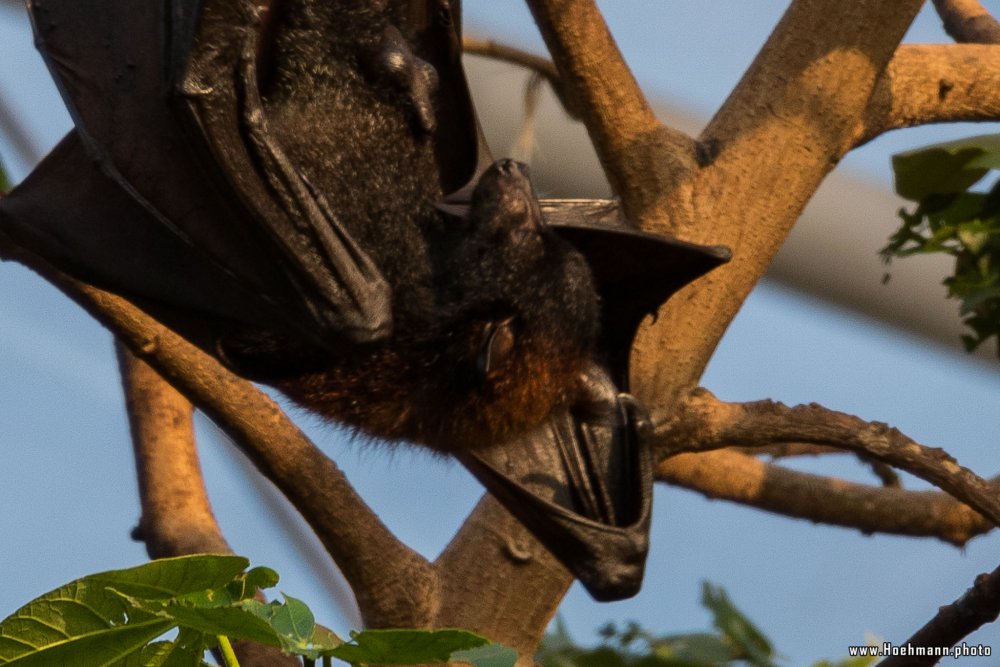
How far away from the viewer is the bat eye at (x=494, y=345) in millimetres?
2580

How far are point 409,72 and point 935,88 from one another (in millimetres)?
1200

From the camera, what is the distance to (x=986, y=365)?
7035mm

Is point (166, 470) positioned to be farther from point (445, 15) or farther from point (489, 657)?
point (489, 657)

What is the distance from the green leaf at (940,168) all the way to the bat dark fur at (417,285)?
82cm

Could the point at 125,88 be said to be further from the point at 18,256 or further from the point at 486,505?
the point at 486,505

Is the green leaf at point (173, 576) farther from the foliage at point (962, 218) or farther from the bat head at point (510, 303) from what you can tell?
the foliage at point (962, 218)

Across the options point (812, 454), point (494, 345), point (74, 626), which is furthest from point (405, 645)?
point (812, 454)

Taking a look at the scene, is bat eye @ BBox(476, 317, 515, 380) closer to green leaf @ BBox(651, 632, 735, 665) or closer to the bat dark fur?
the bat dark fur

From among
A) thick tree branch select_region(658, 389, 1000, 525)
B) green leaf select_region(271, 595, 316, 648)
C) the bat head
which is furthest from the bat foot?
green leaf select_region(271, 595, 316, 648)

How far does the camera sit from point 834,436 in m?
2.50

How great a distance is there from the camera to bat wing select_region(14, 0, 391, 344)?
2.26 meters

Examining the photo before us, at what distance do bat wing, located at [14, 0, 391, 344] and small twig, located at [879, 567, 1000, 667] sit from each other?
1.07 m

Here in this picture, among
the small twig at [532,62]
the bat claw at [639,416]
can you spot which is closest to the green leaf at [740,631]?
the bat claw at [639,416]

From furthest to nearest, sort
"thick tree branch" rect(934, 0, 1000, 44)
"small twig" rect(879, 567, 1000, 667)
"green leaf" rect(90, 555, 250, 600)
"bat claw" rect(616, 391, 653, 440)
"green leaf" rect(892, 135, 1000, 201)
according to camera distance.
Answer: "thick tree branch" rect(934, 0, 1000, 44), "green leaf" rect(892, 135, 1000, 201), "bat claw" rect(616, 391, 653, 440), "small twig" rect(879, 567, 1000, 667), "green leaf" rect(90, 555, 250, 600)
